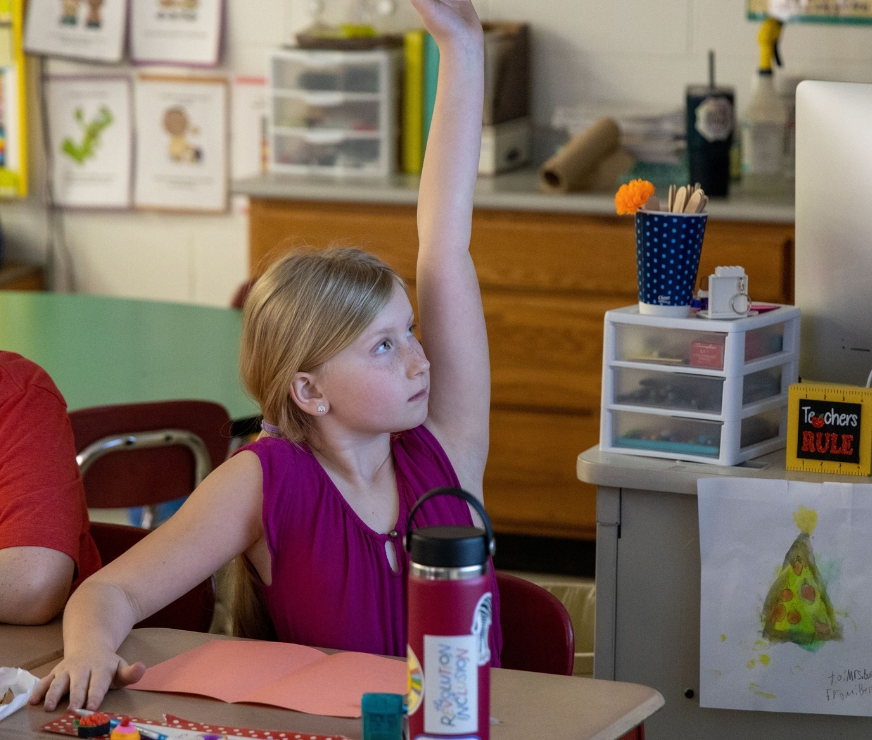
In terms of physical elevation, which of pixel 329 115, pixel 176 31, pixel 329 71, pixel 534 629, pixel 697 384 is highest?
pixel 176 31

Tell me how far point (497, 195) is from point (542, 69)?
64cm

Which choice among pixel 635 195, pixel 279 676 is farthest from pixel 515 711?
pixel 635 195

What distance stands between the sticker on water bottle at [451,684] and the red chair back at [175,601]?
666 mm

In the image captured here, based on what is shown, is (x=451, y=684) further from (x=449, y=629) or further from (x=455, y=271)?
(x=455, y=271)

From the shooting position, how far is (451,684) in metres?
0.85

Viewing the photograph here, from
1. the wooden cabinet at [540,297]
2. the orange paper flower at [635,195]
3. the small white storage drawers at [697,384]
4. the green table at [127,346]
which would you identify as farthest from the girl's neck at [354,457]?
the wooden cabinet at [540,297]

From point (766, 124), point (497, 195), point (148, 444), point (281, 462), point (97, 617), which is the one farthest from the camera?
point (766, 124)

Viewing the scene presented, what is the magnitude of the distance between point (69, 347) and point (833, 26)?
2.03 metres

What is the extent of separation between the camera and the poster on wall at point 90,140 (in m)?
3.86

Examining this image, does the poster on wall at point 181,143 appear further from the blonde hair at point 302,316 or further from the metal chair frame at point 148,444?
the blonde hair at point 302,316

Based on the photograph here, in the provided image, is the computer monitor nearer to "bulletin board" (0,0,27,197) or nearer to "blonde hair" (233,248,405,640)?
"blonde hair" (233,248,405,640)

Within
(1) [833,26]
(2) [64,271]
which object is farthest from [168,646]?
(2) [64,271]

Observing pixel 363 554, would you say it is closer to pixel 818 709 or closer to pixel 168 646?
pixel 168 646

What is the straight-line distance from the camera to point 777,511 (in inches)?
56.6
